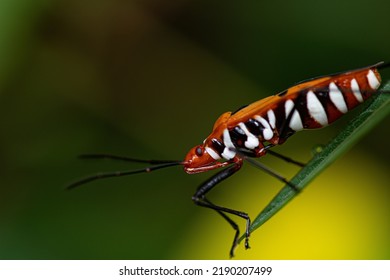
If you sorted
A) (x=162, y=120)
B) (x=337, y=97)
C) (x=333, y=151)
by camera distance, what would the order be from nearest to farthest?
(x=333, y=151)
(x=337, y=97)
(x=162, y=120)

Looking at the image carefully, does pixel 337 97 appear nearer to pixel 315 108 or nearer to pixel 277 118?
pixel 315 108

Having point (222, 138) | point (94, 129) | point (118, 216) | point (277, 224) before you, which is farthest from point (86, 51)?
point (277, 224)

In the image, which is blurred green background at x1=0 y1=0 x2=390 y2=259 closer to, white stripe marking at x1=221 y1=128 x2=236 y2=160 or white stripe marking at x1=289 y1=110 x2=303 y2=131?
white stripe marking at x1=221 y1=128 x2=236 y2=160

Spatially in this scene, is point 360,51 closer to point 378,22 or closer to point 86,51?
point 378,22

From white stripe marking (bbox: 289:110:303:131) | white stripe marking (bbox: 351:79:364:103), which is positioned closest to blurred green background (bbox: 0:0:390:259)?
white stripe marking (bbox: 289:110:303:131)

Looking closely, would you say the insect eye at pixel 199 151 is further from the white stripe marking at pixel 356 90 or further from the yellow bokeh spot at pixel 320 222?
the white stripe marking at pixel 356 90

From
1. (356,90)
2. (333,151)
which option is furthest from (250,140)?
(333,151)

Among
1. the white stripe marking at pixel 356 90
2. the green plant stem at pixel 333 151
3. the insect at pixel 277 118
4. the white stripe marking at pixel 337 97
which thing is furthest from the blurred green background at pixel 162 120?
the green plant stem at pixel 333 151
